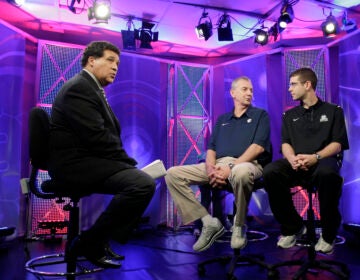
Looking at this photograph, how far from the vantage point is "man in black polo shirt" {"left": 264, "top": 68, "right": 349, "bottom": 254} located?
2.34m

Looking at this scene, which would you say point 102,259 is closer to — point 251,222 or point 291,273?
point 291,273

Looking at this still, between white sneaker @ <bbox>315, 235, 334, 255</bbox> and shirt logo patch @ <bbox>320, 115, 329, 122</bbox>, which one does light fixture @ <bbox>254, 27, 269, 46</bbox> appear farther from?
white sneaker @ <bbox>315, 235, 334, 255</bbox>

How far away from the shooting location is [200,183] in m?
3.00

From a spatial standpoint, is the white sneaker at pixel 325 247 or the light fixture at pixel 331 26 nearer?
the white sneaker at pixel 325 247

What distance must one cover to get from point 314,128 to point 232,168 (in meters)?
0.77

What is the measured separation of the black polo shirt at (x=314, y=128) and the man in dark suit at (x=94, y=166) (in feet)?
4.56

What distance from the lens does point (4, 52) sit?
13.2 ft

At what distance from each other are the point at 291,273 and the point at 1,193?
122 inches

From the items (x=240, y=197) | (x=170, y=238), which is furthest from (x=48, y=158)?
(x=170, y=238)

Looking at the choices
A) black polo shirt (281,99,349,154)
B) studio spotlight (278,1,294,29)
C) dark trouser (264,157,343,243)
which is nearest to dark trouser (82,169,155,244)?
dark trouser (264,157,343,243)

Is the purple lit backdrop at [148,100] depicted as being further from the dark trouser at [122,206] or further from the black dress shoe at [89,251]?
the dark trouser at [122,206]

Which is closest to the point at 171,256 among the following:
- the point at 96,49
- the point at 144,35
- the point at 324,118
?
the point at 324,118

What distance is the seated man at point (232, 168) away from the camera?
8.40 feet

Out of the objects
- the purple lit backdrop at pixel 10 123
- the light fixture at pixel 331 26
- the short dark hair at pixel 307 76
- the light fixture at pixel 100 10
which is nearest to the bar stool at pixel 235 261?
the short dark hair at pixel 307 76
